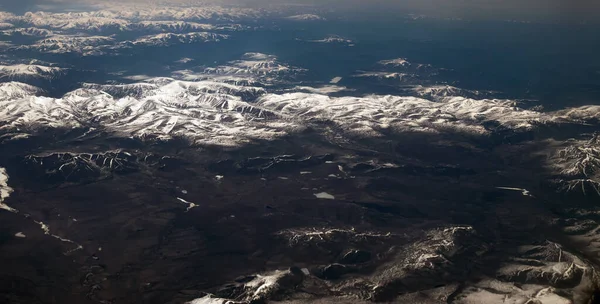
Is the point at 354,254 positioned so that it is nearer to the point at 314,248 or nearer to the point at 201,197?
the point at 314,248

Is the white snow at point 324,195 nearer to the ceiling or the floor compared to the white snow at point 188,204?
→ nearer to the ceiling

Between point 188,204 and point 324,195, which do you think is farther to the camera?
point 324,195

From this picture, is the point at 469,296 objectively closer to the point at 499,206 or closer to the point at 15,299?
the point at 499,206

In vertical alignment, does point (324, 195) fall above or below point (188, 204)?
above

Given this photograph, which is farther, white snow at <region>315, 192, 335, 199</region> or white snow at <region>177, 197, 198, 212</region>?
white snow at <region>315, 192, 335, 199</region>

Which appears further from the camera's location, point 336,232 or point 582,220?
point 582,220

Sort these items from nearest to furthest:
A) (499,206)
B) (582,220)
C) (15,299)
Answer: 1. (15,299)
2. (582,220)
3. (499,206)

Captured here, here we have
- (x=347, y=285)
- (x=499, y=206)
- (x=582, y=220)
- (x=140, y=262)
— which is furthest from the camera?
(x=499, y=206)

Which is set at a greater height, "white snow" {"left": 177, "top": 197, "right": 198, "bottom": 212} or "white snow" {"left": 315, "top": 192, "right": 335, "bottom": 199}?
"white snow" {"left": 315, "top": 192, "right": 335, "bottom": 199}

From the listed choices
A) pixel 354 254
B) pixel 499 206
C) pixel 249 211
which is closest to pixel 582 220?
pixel 499 206

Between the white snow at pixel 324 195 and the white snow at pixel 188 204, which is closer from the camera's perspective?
the white snow at pixel 188 204
